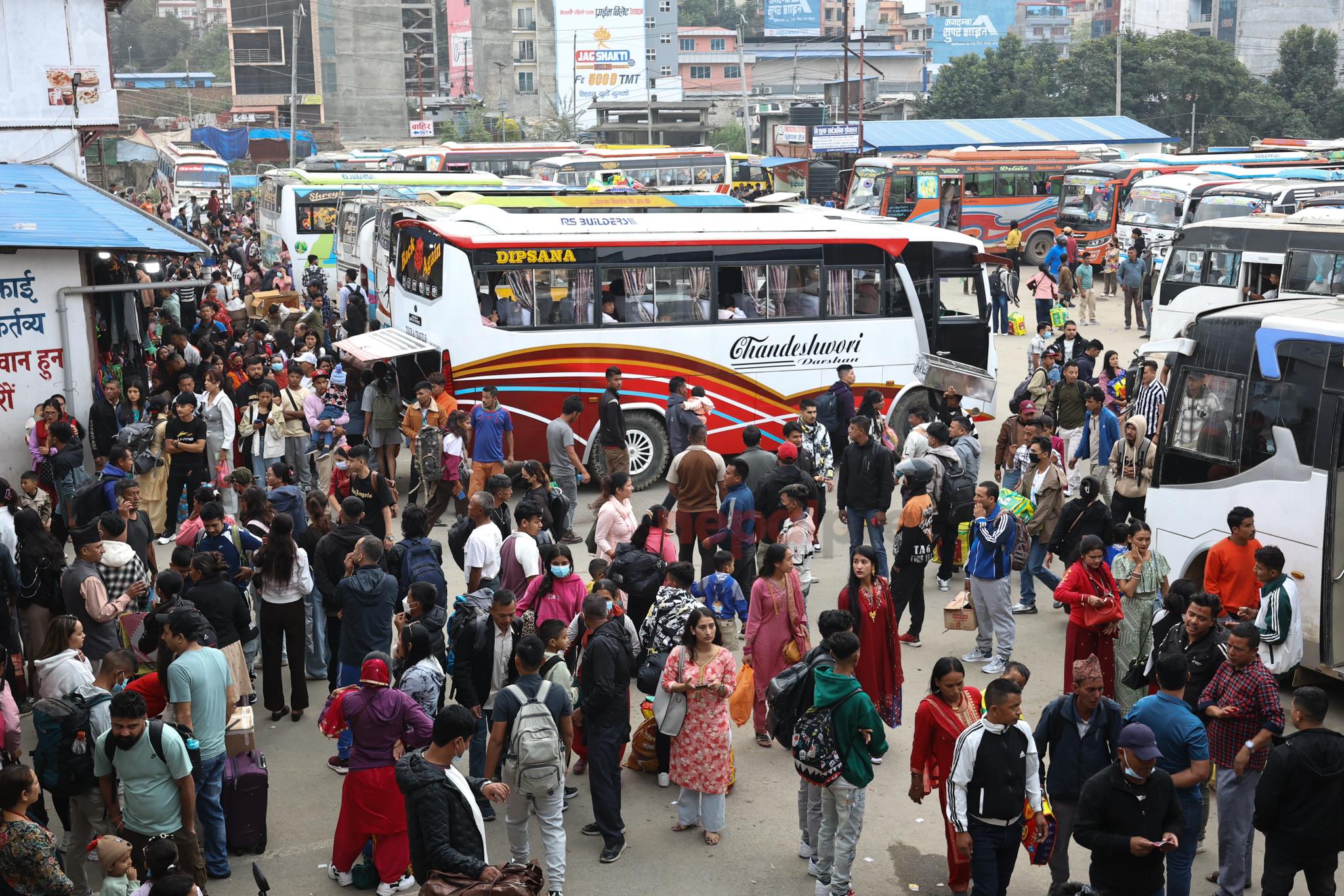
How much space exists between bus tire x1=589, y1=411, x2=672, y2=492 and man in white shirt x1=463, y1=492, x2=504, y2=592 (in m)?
5.48

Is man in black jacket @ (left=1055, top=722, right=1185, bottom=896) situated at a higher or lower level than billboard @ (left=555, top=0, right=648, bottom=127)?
lower

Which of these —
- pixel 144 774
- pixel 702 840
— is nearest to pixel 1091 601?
pixel 702 840

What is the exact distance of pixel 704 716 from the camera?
700cm

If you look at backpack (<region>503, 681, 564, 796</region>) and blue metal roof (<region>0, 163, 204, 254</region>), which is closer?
backpack (<region>503, 681, 564, 796</region>)

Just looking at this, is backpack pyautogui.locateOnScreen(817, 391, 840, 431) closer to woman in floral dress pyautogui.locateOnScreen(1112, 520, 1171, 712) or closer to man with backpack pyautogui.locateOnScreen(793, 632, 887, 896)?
woman in floral dress pyautogui.locateOnScreen(1112, 520, 1171, 712)

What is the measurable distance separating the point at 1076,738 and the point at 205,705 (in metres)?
4.35

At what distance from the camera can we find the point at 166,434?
39.5ft

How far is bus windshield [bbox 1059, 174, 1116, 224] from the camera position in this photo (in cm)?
3209

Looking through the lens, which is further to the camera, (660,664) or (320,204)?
(320,204)

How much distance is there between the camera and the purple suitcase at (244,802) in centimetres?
693

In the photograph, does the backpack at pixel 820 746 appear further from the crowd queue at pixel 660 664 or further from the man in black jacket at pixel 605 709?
the man in black jacket at pixel 605 709

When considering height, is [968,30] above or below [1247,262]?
above

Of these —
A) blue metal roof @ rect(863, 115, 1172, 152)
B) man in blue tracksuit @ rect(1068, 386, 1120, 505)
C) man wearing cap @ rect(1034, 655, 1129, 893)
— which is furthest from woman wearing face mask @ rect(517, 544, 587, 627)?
blue metal roof @ rect(863, 115, 1172, 152)

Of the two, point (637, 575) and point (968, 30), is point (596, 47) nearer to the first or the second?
point (968, 30)
